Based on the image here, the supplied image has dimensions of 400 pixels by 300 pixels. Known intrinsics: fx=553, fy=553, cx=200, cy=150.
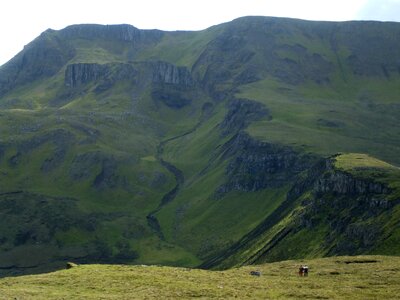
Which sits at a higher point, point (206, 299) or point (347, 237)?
point (206, 299)

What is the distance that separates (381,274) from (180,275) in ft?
98.0

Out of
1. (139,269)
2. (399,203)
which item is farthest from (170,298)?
(399,203)

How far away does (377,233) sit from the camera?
6944 inches

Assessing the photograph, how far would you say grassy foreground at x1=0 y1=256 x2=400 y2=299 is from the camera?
2682 inches

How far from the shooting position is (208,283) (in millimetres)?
76312

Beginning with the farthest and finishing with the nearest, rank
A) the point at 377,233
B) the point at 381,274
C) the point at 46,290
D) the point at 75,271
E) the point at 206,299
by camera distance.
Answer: the point at 377,233, the point at 75,271, the point at 381,274, the point at 46,290, the point at 206,299

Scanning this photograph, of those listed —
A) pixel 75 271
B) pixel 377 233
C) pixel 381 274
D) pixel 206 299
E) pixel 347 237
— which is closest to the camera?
pixel 206 299

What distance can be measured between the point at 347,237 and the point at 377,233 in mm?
17943

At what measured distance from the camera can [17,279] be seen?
85.8 meters

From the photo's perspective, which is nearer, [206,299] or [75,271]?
[206,299]

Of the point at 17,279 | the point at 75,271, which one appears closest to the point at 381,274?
the point at 75,271

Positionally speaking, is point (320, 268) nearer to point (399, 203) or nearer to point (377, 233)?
point (377, 233)

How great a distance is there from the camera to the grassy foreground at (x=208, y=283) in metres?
68.1

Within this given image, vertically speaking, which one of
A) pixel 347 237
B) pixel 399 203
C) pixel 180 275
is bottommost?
pixel 347 237
